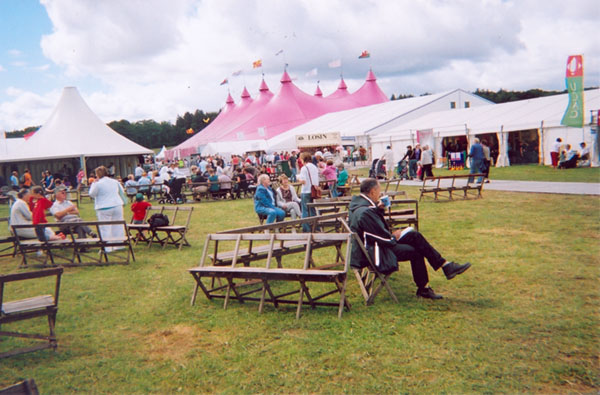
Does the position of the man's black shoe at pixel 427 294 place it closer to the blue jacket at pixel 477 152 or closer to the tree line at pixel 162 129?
the blue jacket at pixel 477 152

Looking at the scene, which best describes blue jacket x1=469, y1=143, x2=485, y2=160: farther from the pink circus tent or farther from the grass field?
the pink circus tent

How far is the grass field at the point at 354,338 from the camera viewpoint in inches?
137

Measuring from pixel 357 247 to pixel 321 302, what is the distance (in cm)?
69

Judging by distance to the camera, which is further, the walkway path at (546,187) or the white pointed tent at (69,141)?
the white pointed tent at (69,141)

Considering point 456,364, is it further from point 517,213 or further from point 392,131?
point 392,131

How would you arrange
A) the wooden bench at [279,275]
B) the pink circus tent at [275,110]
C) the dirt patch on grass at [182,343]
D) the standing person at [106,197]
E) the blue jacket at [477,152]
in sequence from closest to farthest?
the dirt patch on grass at [182,343] → the wooden bench at [279,275] → the standing person at [106,197] → the blue jacket at [477,152] → the pink circus tent at [275,110]

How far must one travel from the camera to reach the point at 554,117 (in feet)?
73.6

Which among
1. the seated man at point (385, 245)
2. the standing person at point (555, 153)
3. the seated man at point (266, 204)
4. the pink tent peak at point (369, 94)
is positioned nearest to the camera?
the seated man at point (385, 245)

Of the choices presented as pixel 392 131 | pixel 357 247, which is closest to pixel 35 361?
pixel 357 247

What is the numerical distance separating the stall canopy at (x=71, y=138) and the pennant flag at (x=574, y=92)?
21875 mm

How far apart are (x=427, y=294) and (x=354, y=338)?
49.7 inches

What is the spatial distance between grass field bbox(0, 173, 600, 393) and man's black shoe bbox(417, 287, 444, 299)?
0.23 feet

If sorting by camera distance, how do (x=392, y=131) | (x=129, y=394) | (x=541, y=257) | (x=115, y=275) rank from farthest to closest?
1. (x=392, y=131)
2. (x=115, y=275)
3. (x=541, y=257)
4. (x=129, y=394)

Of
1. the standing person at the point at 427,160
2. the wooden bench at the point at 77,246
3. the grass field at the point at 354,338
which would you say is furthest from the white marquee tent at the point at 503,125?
the wooden bench at the point at 77,246
